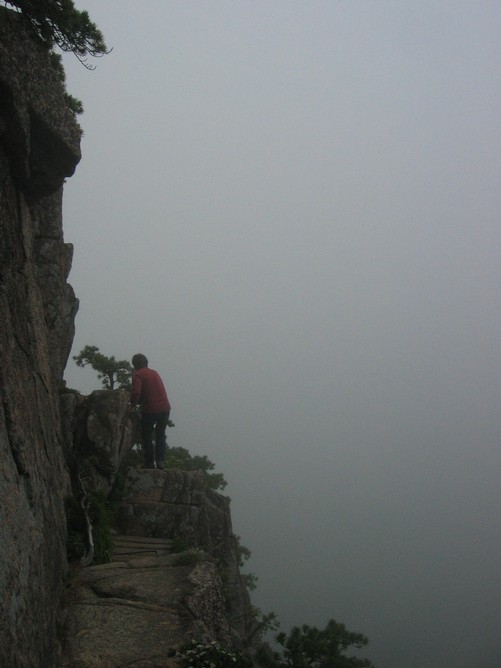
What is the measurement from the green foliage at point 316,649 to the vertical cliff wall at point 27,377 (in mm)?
5857

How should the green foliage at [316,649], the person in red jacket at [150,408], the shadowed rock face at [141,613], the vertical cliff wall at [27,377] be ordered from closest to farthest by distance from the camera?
1. the vertical cliff wall at [27,377]
2. the shadowed rock face at [141,613]
3. the green foliage at [316,649]
4. the person in red jacket at [150,408]

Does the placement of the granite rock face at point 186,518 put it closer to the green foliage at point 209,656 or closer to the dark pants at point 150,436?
the dark pants at point 150,436

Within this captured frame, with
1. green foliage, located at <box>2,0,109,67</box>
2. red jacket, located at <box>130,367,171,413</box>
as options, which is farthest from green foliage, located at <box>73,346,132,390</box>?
green foliage, located at <box>2,0,109,67</box>

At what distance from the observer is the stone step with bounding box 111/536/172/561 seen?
14.9 metres

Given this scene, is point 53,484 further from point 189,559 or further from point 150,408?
A: point 150,408

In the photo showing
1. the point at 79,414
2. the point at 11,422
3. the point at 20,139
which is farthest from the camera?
the point at 79,414

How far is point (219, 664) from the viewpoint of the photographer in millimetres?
10172

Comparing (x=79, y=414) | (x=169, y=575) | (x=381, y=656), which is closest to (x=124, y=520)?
(x=79, y=414)

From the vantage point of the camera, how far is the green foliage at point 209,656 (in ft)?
33.2

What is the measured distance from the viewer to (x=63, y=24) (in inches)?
443

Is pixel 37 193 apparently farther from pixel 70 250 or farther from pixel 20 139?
pixel 70 250

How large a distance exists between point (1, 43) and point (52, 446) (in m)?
7.44

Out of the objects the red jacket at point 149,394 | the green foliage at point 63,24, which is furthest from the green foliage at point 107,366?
the green foliage at point 63,24

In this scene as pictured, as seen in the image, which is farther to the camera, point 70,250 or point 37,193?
point 70,250
